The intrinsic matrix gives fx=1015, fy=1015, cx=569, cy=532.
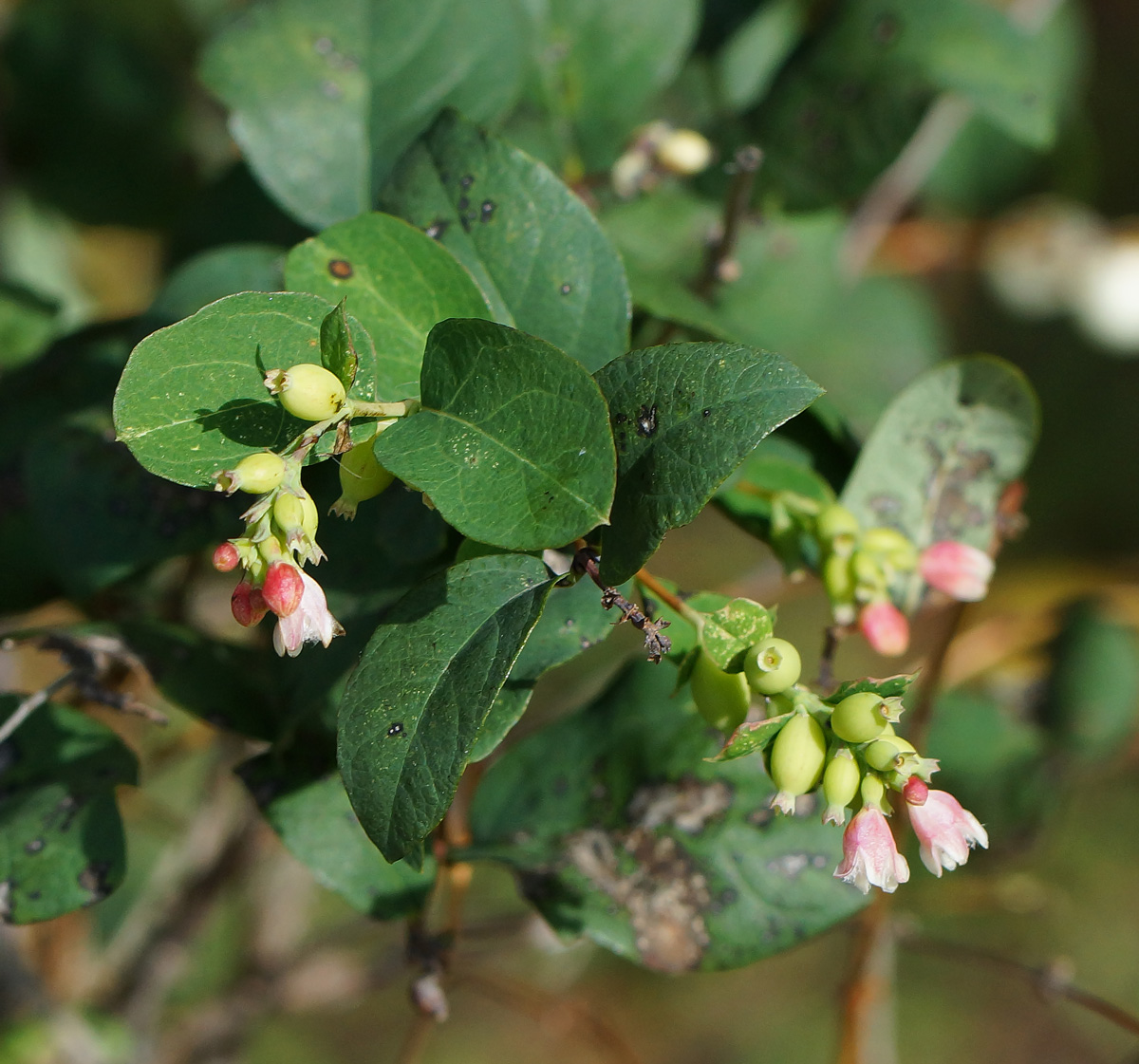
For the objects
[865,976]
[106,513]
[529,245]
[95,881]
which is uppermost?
[529,245]

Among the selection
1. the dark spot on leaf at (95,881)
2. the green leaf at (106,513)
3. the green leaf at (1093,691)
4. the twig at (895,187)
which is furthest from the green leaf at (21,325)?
the green leaf at (1093,691)

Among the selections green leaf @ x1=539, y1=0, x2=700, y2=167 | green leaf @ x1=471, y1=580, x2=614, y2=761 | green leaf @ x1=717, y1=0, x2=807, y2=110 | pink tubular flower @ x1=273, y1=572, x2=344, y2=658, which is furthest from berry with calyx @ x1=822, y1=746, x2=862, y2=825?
green leaf @ x1=717, y1=0, x2=807, y2=110

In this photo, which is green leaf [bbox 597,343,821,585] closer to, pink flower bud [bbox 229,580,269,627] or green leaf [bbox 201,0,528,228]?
pink flower bud [bbox 229,580,269,627]

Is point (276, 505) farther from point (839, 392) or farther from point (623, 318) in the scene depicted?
point (839, 392)

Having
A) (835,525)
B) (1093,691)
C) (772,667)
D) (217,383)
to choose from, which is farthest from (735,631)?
(1093,691)

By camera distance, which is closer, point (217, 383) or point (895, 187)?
point (217, 383)

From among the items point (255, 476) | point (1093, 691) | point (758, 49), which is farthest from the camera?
point (1093, 691)

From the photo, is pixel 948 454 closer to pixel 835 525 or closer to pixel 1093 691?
pixel 835 525
